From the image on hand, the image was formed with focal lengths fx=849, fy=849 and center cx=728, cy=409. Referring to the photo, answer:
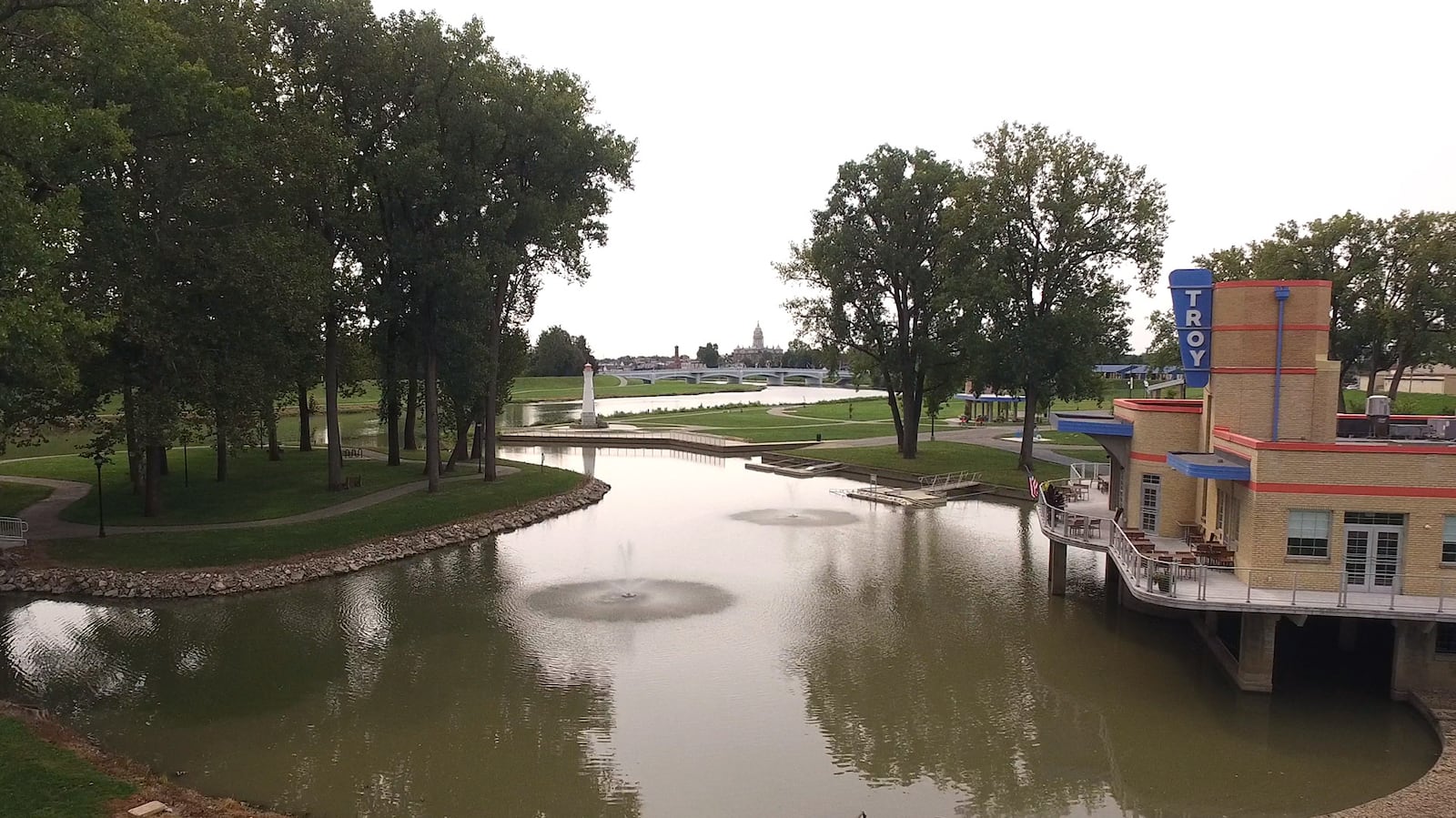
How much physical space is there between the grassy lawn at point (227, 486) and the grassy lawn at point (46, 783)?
19.0 m

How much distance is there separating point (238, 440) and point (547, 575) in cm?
1172

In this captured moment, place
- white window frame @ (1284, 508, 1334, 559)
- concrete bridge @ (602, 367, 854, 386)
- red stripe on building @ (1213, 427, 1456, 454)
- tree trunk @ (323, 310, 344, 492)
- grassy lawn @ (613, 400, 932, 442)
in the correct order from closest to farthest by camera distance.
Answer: red stripe on building @ (1213, 427, 1456, 454) < white window frame @ (1284, 508, 1334, 559) < tree trunk @ (323, 310, 344, 492) < grassy lawn @ (613, 400, 932, 442) < concrete bridge @ (602, 367, 854, 386)

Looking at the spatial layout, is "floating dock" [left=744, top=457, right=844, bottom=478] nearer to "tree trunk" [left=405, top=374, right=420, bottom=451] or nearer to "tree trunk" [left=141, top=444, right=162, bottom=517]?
"tree trunk" [left=405, top=374, right=420, bottom=451]

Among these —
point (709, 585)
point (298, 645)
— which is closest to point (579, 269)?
point (709, 585)

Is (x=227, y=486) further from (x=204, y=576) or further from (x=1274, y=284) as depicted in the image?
(x=1274, y=284)

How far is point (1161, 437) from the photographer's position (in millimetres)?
24469

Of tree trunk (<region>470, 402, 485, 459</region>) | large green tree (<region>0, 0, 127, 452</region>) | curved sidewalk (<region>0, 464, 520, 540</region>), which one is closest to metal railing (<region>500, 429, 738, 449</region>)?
tree trunk (<region>470, 402, 485, 459</region>)

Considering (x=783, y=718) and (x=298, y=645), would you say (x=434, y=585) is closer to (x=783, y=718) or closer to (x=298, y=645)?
(x=298, y=645)

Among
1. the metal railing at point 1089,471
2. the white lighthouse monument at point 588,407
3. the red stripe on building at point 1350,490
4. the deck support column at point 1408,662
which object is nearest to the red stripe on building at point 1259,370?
the red stripe on building at point 1350,490

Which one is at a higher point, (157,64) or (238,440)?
(157,64)

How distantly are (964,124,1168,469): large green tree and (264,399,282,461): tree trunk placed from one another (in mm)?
33574

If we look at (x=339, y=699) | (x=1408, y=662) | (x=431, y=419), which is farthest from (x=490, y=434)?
(x=1408, y=662)

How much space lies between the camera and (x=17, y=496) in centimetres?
3578

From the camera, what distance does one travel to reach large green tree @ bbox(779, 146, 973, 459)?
164ft
